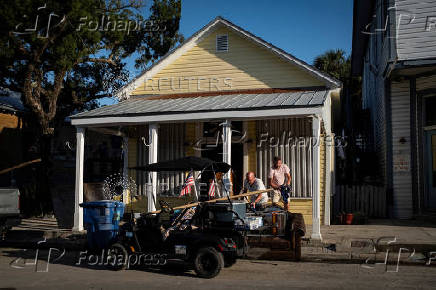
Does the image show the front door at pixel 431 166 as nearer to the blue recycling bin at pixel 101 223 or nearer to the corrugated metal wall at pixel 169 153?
the corrugated metal wall at pixel 169 153

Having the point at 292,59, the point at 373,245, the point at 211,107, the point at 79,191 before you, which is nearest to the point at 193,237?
the point at 373,245

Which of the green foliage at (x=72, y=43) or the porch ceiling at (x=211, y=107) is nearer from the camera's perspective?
the porch ceiling at (x=211, y=107)

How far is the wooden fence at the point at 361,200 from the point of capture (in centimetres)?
1365

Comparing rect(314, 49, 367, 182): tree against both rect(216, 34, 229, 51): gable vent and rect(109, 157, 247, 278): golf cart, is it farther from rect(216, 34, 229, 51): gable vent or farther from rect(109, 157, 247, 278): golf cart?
rect(109, 157, 247, 278): golf cart

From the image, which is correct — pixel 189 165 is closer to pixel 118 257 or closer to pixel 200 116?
pixel 118 257

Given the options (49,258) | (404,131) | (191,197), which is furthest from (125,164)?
(404,131)

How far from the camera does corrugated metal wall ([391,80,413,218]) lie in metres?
12.8

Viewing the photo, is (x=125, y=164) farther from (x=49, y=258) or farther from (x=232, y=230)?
(x=232, y=230)

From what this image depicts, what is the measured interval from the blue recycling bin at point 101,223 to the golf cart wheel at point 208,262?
Answer: 219 cm

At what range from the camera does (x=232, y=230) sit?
7.55 meters

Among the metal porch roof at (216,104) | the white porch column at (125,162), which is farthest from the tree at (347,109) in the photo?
the white porch column at (125,162)

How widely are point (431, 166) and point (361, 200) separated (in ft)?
7.80

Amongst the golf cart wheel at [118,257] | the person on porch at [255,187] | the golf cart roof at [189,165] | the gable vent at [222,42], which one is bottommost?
the golf cart wheel at [118,257]

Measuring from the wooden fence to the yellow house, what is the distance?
2.36 ft
